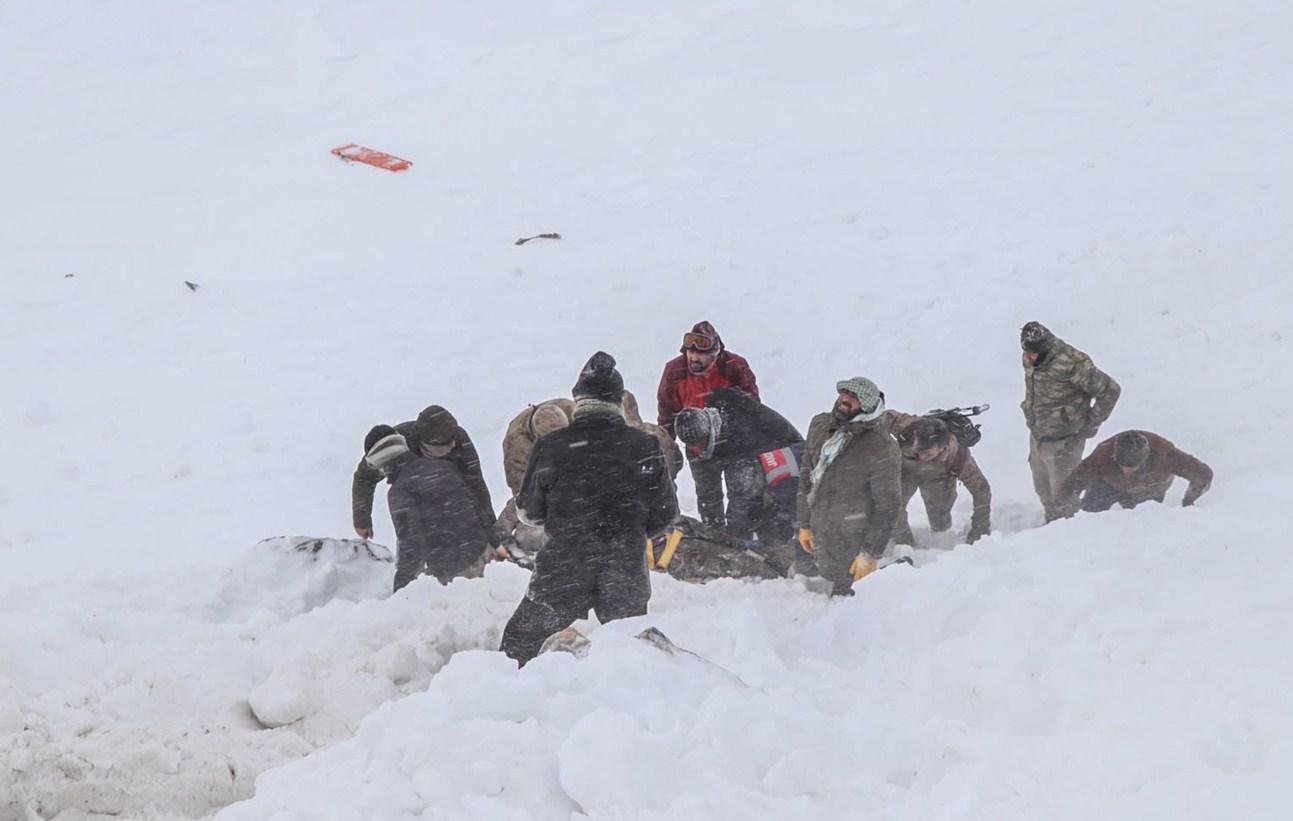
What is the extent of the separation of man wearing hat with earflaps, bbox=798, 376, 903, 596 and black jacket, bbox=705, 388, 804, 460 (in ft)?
2.39

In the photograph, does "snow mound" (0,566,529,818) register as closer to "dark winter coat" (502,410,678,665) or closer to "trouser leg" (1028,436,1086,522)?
"dark winter coat" (502,410,678,665)

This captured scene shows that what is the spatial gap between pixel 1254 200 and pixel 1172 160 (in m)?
1.59

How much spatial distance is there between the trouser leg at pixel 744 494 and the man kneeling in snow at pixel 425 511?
1.76 meters

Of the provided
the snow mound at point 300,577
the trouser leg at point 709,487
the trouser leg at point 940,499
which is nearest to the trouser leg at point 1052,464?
the trouser leg at point 940,499

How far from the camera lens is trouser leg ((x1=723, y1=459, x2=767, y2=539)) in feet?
25.7

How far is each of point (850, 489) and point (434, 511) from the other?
2.53 m

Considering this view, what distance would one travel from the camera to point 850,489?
6.70 metres

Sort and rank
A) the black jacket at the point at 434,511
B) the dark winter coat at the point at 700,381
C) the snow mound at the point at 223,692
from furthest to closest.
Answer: the dark winter coat at the point at 700,381 < the black jacket at the point at 434,511 < the snow mound at the point at 223,692

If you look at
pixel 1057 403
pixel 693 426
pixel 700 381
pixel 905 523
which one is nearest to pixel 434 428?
pixel 693 426

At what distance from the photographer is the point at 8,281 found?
14789 mm

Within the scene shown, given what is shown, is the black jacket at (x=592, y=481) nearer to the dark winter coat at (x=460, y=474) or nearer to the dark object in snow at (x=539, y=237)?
the dark winter coat at (x=460, y=474)

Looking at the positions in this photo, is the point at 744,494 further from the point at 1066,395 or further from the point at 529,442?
the point at 1066,395

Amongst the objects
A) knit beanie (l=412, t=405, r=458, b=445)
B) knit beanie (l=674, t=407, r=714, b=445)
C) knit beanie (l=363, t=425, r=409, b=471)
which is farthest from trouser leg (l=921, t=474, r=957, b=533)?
knit beanie (l=363, t=425, r=409, b=471)

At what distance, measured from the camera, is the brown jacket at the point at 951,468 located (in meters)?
7.82
